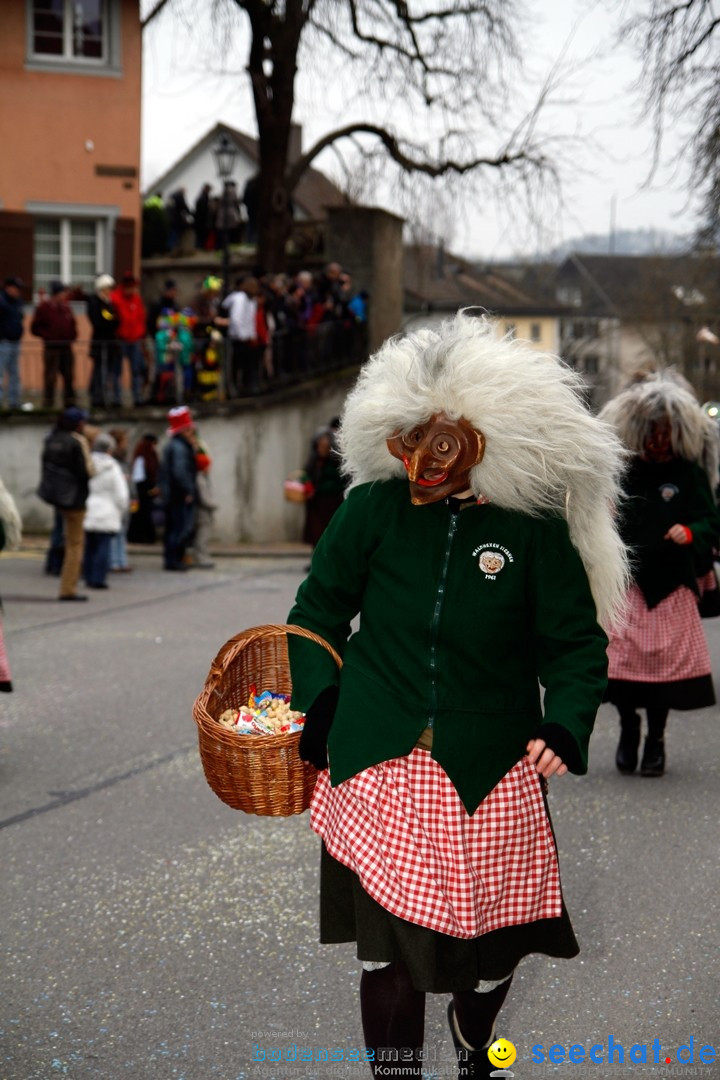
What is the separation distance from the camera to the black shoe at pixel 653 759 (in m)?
6.78

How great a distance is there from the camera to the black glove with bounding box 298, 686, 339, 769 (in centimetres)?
315

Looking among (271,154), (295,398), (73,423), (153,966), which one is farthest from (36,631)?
(271,154)

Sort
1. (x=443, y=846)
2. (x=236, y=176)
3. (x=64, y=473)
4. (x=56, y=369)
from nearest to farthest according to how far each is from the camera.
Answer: (x=443, y=846), (x=64, y=473), (x=56, y=369), (x=236, y=176)

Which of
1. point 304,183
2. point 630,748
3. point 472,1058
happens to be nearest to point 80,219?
point 630,748

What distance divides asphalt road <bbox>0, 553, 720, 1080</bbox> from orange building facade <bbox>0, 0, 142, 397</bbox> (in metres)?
18.2

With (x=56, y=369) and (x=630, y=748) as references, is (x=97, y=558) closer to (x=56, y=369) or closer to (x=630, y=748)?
(x=56, y=369)

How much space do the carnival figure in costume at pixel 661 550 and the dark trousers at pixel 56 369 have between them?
13.3 metres

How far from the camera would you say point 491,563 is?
10.1 feet

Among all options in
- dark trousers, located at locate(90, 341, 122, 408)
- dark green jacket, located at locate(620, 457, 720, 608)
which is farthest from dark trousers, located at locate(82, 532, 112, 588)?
dark green jacket, located at locate(620, 457, 720, 608)

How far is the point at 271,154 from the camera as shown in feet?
77.2

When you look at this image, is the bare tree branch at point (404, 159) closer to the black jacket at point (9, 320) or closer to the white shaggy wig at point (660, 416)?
the black jacket at point (9, 320)

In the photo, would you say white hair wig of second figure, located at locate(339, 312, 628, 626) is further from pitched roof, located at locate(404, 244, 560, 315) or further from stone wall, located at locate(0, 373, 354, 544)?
pitched roof, located at locate(404, 244, 560, 315)

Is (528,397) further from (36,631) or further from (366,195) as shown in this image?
(366,195)

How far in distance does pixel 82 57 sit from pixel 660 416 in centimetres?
2122
